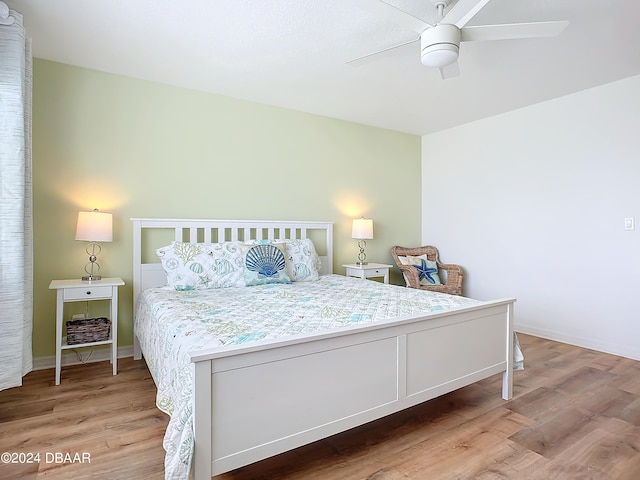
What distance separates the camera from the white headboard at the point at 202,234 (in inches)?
121

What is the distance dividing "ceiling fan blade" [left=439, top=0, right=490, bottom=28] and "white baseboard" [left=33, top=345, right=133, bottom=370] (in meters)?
3.34

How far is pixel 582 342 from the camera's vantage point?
11.2 ft

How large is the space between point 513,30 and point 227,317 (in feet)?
7.06

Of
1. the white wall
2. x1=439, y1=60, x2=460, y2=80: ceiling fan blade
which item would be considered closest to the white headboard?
the white wall

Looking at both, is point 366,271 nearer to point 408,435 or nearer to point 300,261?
point 300,261

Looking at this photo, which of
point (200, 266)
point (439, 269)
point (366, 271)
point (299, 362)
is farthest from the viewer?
point (439, 269)

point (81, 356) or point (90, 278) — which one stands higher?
point (90, 278)

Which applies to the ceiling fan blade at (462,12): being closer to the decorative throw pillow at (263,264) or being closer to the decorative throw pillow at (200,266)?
the decorative throw pillow at (263,264)

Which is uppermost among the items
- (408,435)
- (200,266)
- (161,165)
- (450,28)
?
(450,28)

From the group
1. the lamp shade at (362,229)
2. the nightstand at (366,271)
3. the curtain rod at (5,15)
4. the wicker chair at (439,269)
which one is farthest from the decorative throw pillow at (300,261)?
the curtain rod at (5,15)

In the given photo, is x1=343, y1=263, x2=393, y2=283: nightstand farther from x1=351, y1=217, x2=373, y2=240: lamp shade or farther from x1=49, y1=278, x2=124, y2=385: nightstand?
x1=49, y1=278, x2=124, y2=385: nightstand

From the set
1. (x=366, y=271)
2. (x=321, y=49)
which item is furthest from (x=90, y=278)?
(x=366, y=271)

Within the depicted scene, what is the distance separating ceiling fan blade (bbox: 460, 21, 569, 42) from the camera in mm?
1845

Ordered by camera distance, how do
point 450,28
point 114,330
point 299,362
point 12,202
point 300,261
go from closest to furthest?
point 299,362 < point 450,28 < point 12,202 < point 114,330 < point 300,261
